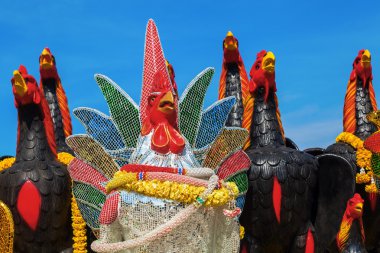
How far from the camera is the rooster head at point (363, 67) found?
7.08 m

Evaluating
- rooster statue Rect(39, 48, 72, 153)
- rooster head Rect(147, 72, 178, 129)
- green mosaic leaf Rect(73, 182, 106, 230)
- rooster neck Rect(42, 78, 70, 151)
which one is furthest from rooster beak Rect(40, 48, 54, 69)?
rooster head Rect(147, 72, 178, 129)

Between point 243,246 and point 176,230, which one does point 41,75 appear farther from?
point 176,230

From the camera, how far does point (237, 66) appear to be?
276 inches

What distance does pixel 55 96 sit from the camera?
23.0ft

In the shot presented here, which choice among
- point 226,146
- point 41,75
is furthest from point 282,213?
point 41,75

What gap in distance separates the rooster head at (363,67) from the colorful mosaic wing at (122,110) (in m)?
3.78

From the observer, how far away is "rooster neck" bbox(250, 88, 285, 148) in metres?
5.70

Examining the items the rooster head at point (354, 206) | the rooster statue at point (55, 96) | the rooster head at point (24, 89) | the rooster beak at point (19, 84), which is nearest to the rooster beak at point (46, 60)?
the rooster statue at point (55, 96)

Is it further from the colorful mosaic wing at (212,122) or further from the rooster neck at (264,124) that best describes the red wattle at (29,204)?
the rooster neck at (264,124)

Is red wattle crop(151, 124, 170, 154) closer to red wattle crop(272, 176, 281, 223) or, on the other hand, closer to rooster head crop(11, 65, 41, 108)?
rooster head crop(11, 65, 41, 108)

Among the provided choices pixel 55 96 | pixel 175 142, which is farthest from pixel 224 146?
pixel 55 96

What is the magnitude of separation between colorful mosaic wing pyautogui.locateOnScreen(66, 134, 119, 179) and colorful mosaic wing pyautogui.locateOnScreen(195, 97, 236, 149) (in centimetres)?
57

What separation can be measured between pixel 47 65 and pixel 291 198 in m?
2.95

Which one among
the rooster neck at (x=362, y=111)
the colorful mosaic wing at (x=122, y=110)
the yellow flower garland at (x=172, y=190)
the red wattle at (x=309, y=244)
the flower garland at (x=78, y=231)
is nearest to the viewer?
the yellow flower garland at (x=172, y=190)
